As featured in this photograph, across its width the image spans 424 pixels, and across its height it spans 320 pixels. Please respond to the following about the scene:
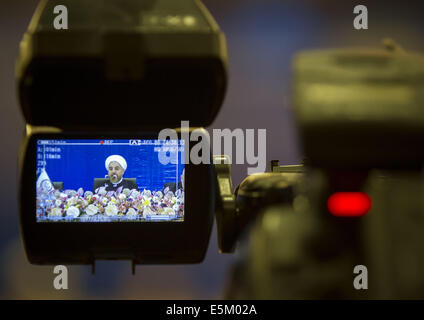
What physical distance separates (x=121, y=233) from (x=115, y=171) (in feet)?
0.53

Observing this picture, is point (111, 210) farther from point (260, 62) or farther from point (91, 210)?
point (260, 62)

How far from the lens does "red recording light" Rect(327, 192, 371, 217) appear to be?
2.22ft

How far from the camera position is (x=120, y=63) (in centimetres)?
97

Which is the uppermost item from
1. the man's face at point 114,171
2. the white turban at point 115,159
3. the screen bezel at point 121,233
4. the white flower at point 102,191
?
the white turban at point 115,159

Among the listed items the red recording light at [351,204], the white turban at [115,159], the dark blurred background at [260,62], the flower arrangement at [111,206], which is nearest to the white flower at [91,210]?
the flower arrangement at [111,206]

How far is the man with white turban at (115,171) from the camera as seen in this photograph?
1302 mm

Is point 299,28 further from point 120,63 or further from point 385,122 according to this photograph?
point 385,122

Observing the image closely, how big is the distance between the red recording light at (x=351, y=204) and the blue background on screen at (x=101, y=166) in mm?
676

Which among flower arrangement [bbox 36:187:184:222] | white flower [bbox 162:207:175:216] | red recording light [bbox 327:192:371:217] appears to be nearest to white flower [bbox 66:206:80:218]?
flower arrangement [bbox 36:187:184:222]

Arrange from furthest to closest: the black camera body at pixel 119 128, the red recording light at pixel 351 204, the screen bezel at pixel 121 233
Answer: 1. the screen bezel at pixel 121 233
2. the black camera body at pixel 119 128
3. the red recording light at pixel 351 204

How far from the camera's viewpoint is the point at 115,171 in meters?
1.31

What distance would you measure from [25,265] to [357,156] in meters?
3.24

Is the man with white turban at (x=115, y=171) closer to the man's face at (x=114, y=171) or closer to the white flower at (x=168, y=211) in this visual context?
the man's face at (x=114, y=171)

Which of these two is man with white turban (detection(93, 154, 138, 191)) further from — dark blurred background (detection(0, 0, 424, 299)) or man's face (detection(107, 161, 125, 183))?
dark blurred background (detection(0, 0, 424, 299))
